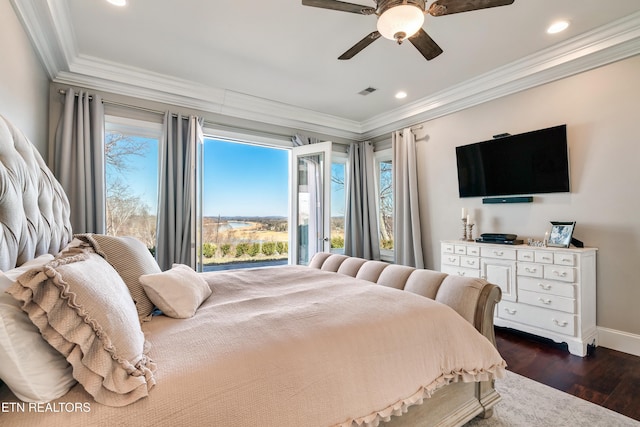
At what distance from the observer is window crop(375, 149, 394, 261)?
493 cm

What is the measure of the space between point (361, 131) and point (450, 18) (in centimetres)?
276

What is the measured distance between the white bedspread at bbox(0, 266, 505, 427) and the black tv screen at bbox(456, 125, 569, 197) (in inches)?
92.8

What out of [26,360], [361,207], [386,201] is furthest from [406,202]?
[26,360]

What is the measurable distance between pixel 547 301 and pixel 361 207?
279cm

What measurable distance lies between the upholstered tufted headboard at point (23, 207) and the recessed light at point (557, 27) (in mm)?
3774

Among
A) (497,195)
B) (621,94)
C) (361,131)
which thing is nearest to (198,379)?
(497,195)

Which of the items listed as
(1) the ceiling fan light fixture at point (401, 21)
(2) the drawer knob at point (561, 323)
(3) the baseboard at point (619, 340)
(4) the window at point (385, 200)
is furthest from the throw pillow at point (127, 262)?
(4) the window at point (385, 200)

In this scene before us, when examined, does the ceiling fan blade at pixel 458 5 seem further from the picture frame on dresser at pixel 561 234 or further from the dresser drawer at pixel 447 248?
the dresser drawer at pixel 447 248

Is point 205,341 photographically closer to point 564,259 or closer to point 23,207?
point 23,207

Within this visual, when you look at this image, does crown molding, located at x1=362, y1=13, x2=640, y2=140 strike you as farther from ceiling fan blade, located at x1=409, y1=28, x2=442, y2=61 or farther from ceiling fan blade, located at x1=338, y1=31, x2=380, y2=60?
ceiling fan blade, located at x1=338, y1=31, x2=380, y2=60

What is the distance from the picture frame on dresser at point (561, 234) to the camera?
2.79m

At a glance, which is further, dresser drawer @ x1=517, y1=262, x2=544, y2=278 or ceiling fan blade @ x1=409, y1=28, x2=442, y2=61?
dresser drawer @ x1=517, y1=262, x2=544, y2=278

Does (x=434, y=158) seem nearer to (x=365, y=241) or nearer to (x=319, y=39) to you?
(x=365, y=241)

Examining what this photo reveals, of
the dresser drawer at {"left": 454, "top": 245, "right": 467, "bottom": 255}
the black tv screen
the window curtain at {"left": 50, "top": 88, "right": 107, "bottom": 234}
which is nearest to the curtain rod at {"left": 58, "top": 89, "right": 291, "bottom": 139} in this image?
the window curtain at {"left": 50, "top": 88, "right": 107, "bottom": 234}
